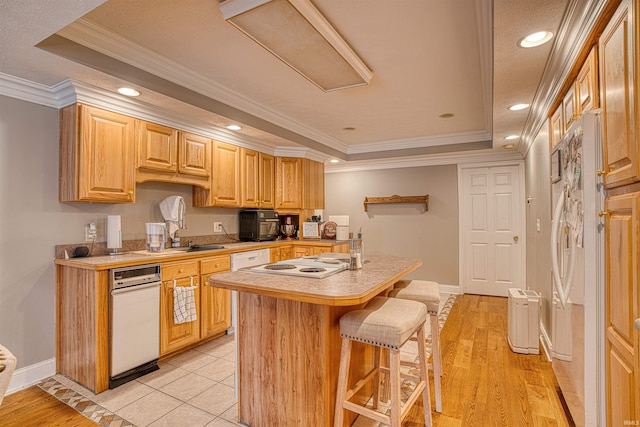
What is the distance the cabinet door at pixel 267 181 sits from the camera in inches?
175

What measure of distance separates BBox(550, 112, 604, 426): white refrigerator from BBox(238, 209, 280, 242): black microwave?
3235mm

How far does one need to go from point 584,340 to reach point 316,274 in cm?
137

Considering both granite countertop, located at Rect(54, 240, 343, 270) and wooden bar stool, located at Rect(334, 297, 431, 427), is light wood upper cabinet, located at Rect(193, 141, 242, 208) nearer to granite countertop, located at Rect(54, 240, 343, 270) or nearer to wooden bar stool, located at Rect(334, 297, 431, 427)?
granite countertop, located at Rect(54, 240, 343, 270)

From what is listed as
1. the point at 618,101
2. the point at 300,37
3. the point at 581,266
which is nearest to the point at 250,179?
the point at 300,37

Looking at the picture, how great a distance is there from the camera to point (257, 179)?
4367 mm

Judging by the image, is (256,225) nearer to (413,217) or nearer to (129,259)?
(129,259)

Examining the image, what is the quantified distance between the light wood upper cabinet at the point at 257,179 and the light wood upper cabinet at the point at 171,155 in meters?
0.60

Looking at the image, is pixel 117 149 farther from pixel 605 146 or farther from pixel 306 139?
pixel 605 146

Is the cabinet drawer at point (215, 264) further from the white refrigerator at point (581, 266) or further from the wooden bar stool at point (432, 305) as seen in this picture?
the white refrigerator at point (581, 266)

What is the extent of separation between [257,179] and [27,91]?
2.39 meters

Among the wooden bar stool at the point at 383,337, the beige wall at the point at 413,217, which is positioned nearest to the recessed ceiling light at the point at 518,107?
the wooden bar stool at the point at 383,337

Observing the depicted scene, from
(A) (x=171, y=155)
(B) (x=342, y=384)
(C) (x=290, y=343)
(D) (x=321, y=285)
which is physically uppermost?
(A) (x=171, y=155)

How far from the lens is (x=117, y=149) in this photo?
2758mm

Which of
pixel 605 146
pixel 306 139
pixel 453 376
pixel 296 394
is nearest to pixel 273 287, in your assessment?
pixel 296 394
